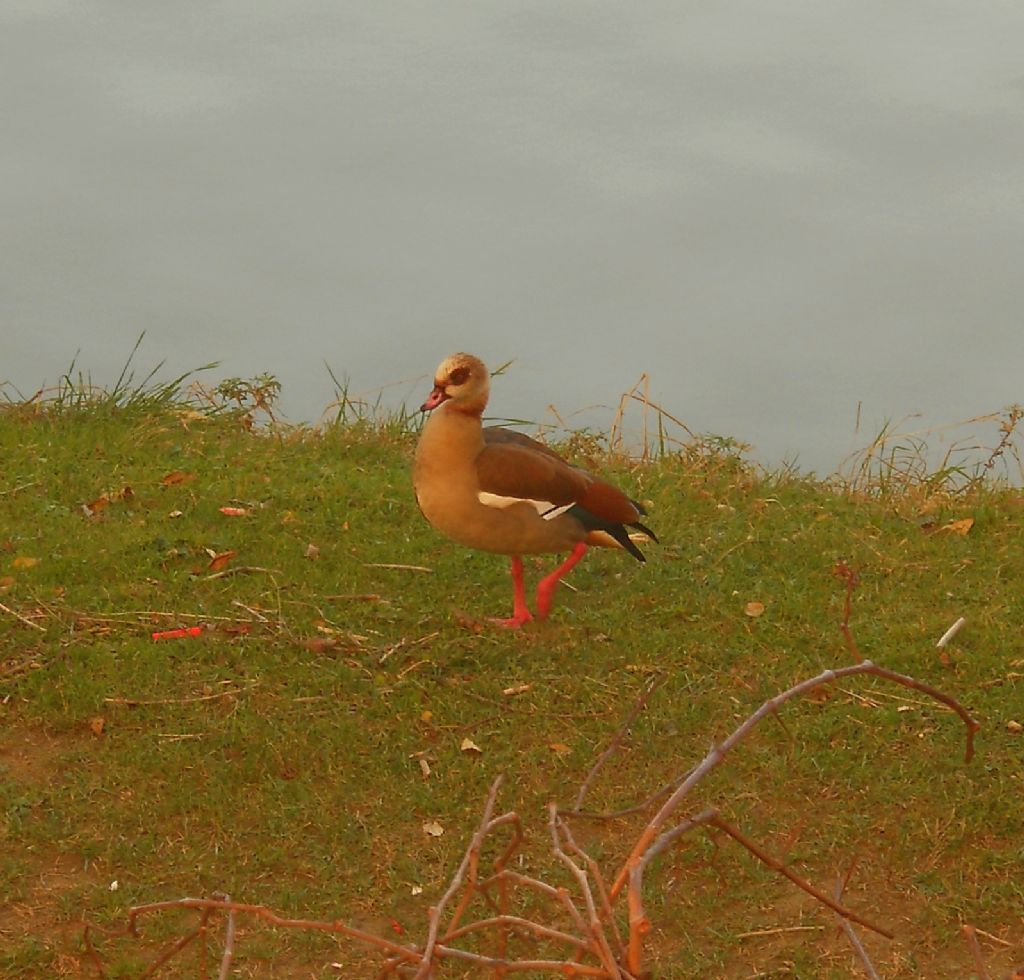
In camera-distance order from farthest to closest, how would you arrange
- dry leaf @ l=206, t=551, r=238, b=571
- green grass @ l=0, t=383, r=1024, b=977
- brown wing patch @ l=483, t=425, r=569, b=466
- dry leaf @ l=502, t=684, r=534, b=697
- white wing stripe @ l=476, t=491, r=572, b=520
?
dry leaf @ l=206, t=551, r=238, b=571 → brown wing patch @ l=483, t=425, r=569, b=466 → white wing stripe @ l=476, t=491, r=572, b=520 → dry leaf @ l=502, t=684, r=534, b=697 → green grass @ l=0, t=383, r=1024, b=977

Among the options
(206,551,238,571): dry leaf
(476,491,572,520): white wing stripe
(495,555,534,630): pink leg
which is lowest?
(206,551,238,571): dry leaf

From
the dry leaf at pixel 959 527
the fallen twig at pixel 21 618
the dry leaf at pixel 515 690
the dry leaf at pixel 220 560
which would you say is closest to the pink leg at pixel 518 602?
the dry leaf at pixel 515 690

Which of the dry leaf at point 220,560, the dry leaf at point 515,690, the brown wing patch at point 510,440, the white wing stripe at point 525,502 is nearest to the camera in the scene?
the dry leaf at point 515,690

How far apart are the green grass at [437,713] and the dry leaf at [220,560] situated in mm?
52

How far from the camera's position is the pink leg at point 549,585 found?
6449 millimetres

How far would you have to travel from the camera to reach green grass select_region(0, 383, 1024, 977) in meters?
5.05

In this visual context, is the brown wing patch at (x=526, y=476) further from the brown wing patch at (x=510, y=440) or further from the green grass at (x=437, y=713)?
the green grass at (x=437, y=713)

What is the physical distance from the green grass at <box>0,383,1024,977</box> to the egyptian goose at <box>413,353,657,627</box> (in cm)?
47

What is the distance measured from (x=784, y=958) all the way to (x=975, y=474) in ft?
14.9

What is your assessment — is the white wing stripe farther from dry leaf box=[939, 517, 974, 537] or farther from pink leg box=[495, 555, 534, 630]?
dry leaf box=[939, 517, 974, 537]

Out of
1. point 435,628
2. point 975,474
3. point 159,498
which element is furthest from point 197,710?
point 975,474

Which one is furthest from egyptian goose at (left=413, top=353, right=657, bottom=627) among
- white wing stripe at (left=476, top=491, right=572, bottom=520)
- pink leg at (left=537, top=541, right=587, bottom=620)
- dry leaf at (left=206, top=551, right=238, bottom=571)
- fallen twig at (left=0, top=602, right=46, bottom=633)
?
fallen twig at (left=0, top=602, right=46, bottom=633)

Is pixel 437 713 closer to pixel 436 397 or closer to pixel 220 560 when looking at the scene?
pixel 436 397

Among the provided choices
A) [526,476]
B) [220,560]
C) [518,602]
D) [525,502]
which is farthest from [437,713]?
[220,560]
